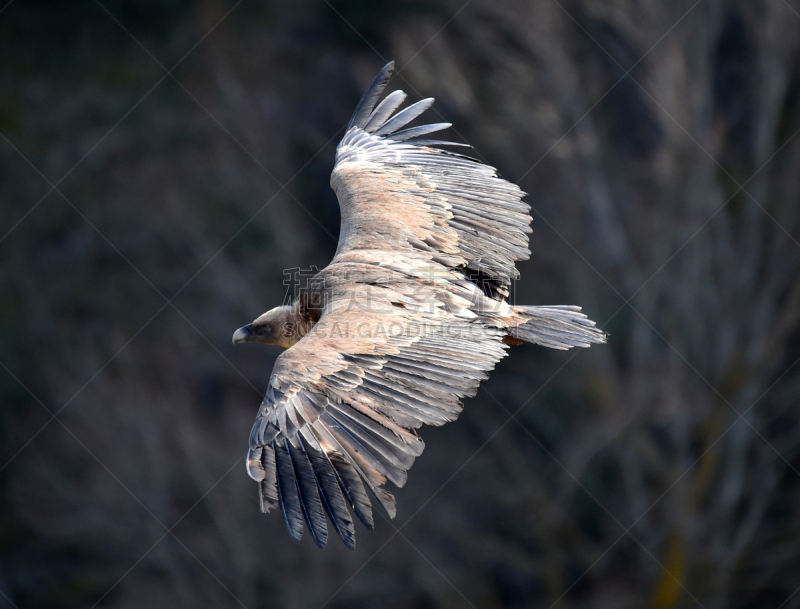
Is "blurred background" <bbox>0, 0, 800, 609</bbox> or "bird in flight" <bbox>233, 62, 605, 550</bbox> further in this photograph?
"blurred background" <bbox>0, 0, 800, 609</bbox>

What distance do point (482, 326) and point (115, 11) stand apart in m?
15.9

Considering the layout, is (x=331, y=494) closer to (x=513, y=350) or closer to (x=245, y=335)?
(x=245, y=335)

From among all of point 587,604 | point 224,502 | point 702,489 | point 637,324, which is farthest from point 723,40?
point 224,502

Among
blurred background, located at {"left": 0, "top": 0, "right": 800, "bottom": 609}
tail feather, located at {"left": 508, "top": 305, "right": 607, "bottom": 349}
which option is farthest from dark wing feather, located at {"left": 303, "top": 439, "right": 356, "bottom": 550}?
blurred background, located at {"left": 0, "top": 0, "right": 800, "bottom": 609}

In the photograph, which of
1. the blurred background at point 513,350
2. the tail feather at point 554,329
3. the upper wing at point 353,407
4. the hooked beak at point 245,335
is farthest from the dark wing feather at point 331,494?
the blurred background at point 513,350

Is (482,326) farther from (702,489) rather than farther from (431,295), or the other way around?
(702,489)

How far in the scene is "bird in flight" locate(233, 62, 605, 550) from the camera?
4273 millimetres

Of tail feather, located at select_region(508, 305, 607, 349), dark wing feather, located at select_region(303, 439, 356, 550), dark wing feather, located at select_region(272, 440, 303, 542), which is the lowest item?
dark wing feather, located at select_region(272, 440, 303, 542)

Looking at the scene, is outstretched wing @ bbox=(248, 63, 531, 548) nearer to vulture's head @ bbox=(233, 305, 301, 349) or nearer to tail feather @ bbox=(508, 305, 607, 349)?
tail feather @ bbox=(508, 305, 607, 349)

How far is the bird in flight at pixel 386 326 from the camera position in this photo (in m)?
4.27

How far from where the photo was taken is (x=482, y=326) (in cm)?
525

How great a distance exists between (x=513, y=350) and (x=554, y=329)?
957cm

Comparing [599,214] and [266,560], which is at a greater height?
[599,214]

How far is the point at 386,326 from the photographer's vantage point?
5000mm
